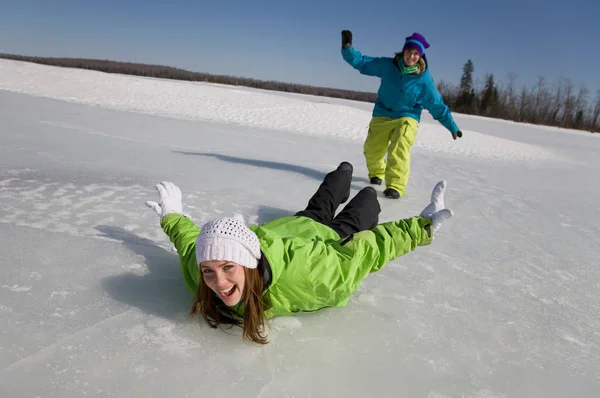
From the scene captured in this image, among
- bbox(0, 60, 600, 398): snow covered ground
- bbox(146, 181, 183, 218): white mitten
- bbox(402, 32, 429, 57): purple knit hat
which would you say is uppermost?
bbox(402, 32, 429, 57): purple knit hat

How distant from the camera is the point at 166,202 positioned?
222cm

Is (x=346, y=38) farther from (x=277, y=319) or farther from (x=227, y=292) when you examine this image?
(x=227, y=292)

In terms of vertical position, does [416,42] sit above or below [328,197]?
above

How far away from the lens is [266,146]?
6.79 metres

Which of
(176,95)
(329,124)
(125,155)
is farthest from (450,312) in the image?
(176,95)

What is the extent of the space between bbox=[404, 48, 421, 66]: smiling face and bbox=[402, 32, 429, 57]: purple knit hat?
0.10 feet

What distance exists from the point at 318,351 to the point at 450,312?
0.75 metres

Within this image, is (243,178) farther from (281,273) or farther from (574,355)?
(574,355)

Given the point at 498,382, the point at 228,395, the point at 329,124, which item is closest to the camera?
the point at 228,395

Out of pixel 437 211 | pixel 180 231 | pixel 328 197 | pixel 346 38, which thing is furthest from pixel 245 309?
pixel 346 38

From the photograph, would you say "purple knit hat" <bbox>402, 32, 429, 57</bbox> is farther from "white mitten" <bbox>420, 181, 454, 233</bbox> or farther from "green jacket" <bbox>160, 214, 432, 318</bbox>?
"green jacket" <bbox>160, 214, 432, 318</bbox>

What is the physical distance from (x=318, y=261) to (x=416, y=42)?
296 centimetres

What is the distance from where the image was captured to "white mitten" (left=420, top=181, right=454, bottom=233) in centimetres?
198

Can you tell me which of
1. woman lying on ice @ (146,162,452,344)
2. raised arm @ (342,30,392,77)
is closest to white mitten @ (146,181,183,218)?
woman lying on ice @ (146,162,452,344)
